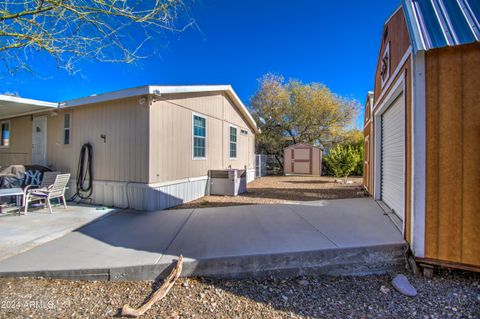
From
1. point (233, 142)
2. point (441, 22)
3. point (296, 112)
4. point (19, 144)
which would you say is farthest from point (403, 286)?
point (296, 112)

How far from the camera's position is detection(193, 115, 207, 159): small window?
7.64 meters

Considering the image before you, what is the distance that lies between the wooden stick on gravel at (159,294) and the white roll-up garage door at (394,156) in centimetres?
367

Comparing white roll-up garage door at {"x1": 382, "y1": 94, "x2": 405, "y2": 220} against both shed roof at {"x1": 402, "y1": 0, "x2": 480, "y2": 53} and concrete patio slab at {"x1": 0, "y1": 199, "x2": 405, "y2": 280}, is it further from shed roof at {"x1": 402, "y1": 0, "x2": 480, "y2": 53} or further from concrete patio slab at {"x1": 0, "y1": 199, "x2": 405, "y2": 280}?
shed roof at {"x1": 402, "y1": 0, "x2": 480, "y2": 53}

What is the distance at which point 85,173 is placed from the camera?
6594 mm

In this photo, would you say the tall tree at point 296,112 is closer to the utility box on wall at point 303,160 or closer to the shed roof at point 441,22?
the utility box on wall at point 303,160

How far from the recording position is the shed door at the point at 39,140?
754cm

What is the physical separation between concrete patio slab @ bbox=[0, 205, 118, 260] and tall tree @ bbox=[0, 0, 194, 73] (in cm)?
261

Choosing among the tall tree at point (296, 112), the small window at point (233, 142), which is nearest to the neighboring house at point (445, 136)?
the small window at point (233, 142)

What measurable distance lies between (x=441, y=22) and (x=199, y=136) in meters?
6.41

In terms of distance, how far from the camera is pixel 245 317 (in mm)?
2146

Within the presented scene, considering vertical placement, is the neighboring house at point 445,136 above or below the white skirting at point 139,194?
above

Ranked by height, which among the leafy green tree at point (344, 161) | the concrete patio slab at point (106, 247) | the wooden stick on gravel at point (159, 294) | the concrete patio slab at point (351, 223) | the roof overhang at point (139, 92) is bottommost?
the wooden stick on gravel at point (159, 294)

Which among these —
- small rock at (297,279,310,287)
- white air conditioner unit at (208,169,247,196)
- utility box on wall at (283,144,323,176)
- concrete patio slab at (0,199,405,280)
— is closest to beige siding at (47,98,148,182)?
concrete patio slab at (0,199,405,280)

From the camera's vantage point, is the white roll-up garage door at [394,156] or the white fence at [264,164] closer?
the white roll-up garage door at [394,156]
